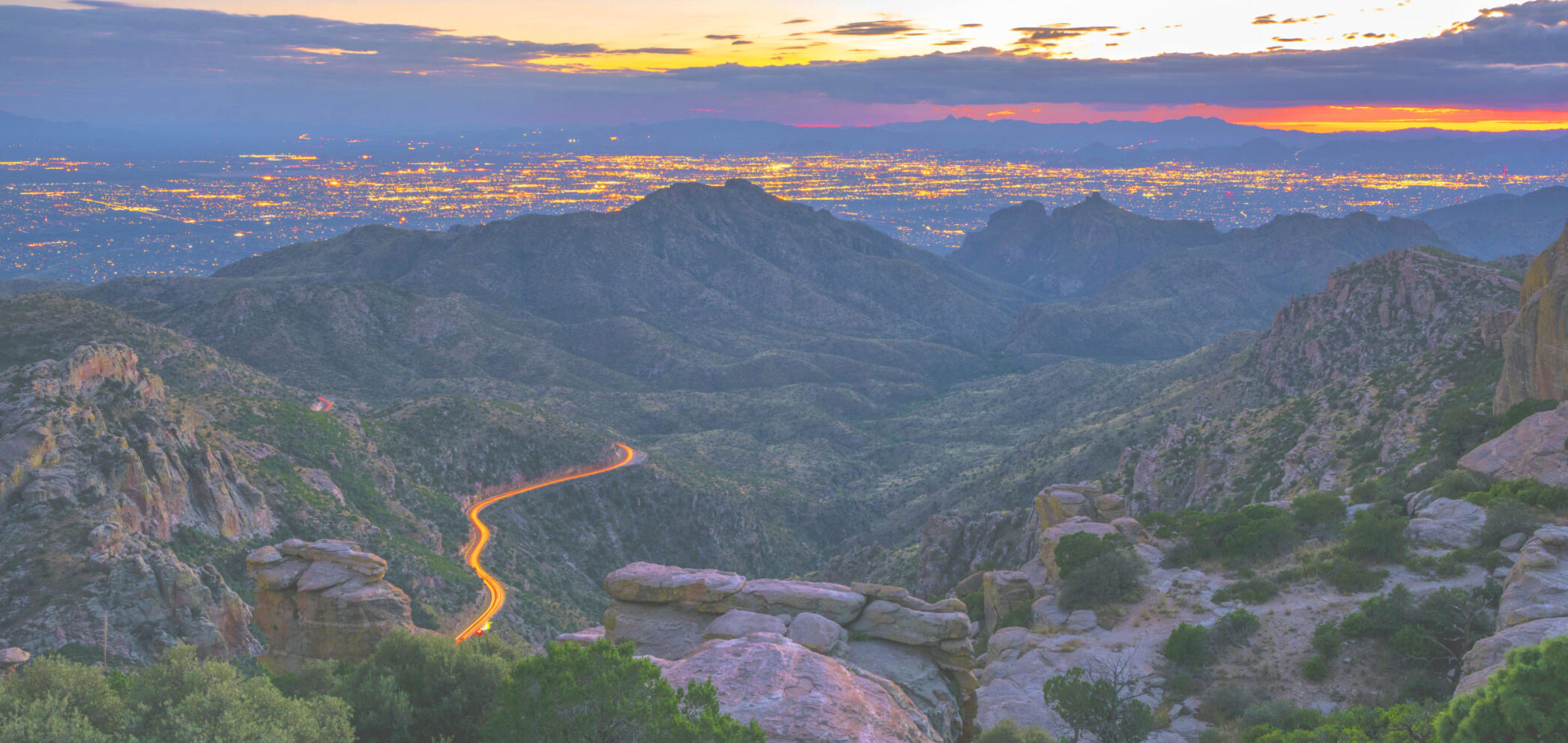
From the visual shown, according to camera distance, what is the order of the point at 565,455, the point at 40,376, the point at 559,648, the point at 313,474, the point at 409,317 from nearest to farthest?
the point at 559,648, the point at 40,376, the point at 313,474, the point at 565,455, the point at 409,317

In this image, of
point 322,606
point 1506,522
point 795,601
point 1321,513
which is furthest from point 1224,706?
point 322,606

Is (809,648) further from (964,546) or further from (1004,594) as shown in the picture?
(964,546)

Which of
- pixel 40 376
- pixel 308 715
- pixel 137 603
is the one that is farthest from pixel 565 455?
→ pixel 308 715

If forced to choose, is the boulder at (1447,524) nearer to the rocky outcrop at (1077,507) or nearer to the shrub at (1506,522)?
the shrub at (1506,522)

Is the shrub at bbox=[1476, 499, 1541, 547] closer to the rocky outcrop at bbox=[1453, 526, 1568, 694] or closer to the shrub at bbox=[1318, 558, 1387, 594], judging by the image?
the rocky outcrop at bbox=[1453, 526, 1568, 694]

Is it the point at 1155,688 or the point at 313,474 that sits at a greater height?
the point at 1155,688

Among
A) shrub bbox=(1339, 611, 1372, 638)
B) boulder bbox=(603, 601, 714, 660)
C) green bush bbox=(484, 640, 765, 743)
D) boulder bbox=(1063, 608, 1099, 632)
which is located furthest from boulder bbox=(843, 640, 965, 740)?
shrub bbox=(1339, 611, 1372, 638)

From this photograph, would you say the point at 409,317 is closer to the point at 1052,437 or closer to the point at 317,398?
the point at 317,398
